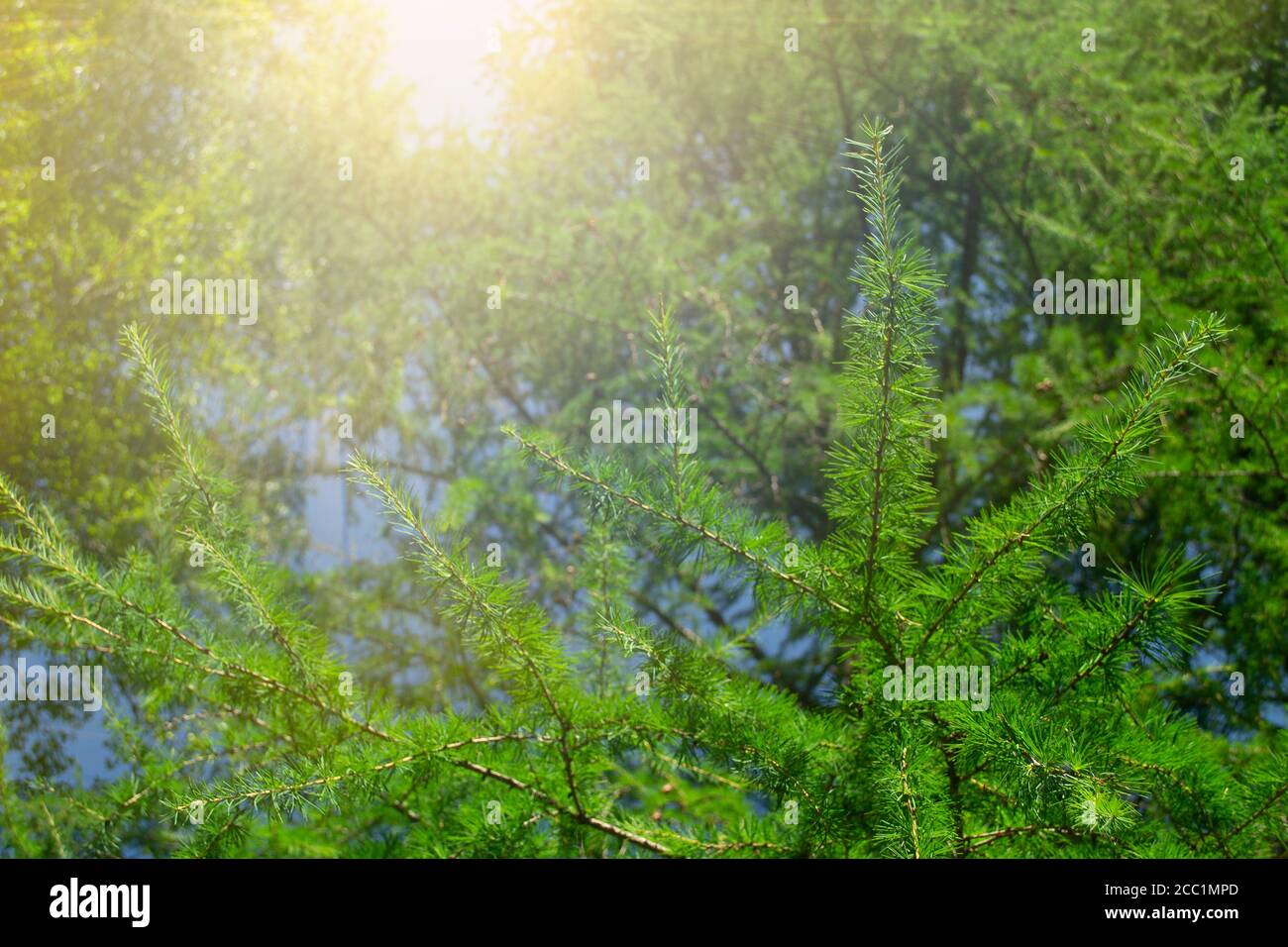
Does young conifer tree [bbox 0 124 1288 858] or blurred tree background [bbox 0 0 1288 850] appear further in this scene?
blurred tree background [bbox 0 0 1288 850]

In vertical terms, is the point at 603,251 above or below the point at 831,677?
above

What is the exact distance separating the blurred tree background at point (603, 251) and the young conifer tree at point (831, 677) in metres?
1.80

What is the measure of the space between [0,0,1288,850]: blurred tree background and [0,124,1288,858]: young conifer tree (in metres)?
1.80

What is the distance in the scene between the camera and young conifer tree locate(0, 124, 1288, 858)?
1348mm

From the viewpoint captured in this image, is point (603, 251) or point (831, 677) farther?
point (603, 251)

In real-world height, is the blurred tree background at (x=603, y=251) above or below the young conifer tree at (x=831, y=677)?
above

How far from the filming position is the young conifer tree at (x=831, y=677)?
1.35 m

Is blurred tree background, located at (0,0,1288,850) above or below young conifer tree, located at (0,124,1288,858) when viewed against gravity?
above

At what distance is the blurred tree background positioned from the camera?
12.8 ft

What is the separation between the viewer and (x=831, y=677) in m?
1.85

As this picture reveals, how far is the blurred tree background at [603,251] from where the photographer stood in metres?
3.89

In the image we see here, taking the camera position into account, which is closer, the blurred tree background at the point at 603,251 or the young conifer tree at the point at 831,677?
the young conifer tree at the point at 831,677

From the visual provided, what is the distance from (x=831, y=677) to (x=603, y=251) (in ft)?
12.1
